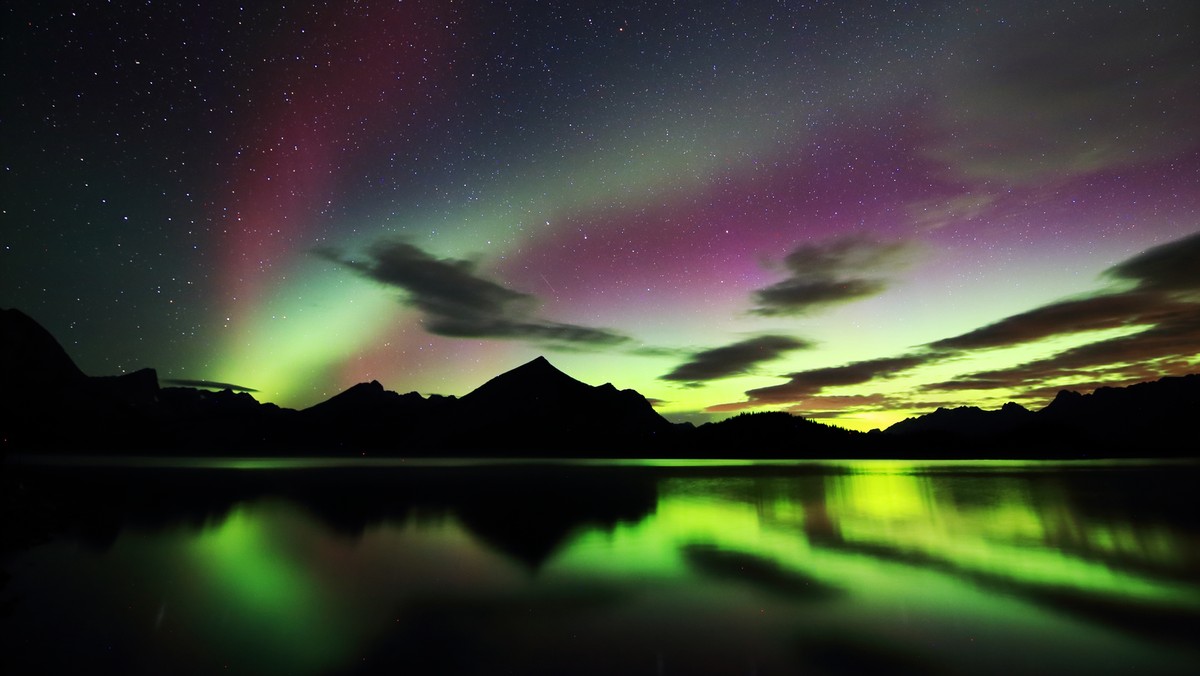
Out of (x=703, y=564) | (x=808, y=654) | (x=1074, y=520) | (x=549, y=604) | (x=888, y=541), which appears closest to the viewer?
(x=808, y=654)

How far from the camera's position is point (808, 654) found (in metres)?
11.0

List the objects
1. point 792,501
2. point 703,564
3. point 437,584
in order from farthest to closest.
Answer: point 792,501
point 703,564
point 437,584

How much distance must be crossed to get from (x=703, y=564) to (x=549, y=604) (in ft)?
24.6

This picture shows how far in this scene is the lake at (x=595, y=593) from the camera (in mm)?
10891

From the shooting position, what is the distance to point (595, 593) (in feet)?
52.5

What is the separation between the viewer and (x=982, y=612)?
14.0m

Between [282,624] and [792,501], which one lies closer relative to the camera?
[282,624]

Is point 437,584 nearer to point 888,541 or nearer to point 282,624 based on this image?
point 282,624

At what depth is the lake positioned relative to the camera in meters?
10.9

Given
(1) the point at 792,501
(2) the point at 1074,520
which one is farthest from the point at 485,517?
(2) the point at 1074,520

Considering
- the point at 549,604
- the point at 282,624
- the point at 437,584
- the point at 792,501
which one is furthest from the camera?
the point at 792,501

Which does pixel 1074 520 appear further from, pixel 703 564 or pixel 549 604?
pixel 549 604

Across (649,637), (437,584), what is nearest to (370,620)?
(437,584)

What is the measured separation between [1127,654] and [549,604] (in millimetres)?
12689
